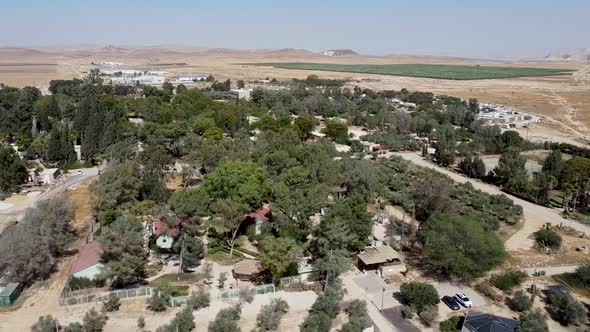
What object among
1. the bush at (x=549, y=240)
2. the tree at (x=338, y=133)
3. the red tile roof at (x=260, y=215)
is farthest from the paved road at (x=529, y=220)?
the tree at (x=338, y=133)

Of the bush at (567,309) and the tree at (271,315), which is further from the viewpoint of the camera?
the bush at (567,309)

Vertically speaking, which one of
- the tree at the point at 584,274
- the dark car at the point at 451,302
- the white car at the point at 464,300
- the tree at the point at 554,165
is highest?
the tree at the point at 554,165

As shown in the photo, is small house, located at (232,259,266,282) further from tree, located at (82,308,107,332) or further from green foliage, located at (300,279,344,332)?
tree, located at (82,308,107,332)

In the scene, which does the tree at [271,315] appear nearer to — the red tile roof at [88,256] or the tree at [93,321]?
the tree at [93,321]

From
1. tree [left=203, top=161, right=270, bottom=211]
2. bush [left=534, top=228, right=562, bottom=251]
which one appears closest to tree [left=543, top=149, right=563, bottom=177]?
bush [left=534, top=228, right=562, bottom=251]

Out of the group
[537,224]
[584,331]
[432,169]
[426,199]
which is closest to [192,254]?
[426,199]

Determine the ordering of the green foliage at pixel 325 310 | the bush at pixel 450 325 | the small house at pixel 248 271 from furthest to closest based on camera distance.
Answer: the small house at pixel 248 271
the bush at pixel 450 325
the green foliage at pixel 325 310

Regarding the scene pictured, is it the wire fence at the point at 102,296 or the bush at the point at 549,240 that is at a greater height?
the bush at the point at 549,240

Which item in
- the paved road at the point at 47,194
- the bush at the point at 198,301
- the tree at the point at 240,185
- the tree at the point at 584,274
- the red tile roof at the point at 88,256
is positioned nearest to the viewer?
the bush at the point at 198,301
